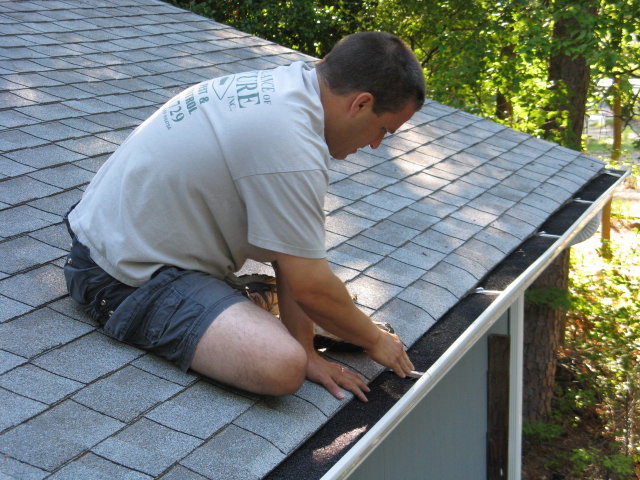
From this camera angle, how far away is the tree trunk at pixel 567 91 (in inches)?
360

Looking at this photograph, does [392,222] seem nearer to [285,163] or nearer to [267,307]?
[267,307]

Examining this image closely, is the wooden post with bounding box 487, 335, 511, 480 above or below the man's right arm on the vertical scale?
below

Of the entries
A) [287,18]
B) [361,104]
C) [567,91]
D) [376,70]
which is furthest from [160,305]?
[287,18]

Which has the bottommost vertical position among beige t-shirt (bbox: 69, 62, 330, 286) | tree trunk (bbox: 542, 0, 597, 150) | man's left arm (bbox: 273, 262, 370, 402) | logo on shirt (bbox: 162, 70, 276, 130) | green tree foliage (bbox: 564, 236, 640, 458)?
green tree foliage (bbox: 564, 236, 640, 458)

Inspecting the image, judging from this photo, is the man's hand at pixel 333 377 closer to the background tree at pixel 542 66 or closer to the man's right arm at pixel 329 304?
the man's right arm at pixel 329 304

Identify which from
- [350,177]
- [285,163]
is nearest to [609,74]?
[350,177]

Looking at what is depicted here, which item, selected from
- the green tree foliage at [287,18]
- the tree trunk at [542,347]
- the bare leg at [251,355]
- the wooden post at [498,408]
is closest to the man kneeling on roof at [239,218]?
the bare leg at [251,355]

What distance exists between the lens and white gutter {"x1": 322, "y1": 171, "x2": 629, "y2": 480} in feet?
6.80

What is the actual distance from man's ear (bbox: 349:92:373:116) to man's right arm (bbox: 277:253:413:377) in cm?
51

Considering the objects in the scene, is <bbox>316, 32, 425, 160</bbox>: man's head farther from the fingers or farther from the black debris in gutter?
the black debris in gutter

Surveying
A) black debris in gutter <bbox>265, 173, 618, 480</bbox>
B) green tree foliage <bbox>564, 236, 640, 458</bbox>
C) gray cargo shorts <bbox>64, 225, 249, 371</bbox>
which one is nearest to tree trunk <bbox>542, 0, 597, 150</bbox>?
green tree foliage <bbox>564, 236, 640, 458</bbox>

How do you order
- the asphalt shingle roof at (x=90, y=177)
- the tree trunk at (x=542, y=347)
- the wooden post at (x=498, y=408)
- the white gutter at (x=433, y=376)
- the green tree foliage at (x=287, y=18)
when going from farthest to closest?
the green tree foliage at (x=287, y=18), the tree trunk at (x=542, y=347), the wooden post at (x=498, y=408), the white gutter at (x=433, y=376), the asphalt shingle roof at (x=90, y=177)

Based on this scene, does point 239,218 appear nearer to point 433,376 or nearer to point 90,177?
point 433,376

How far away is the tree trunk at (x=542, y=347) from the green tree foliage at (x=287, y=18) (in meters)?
5.89
